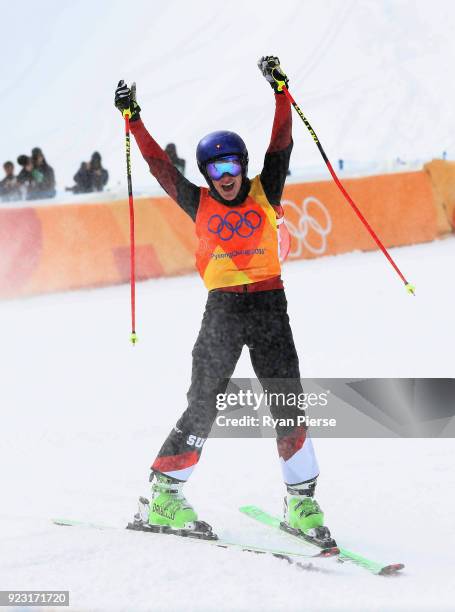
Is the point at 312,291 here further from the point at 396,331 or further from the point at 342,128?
the point at 342,128

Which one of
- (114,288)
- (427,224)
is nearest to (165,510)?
(114,288)

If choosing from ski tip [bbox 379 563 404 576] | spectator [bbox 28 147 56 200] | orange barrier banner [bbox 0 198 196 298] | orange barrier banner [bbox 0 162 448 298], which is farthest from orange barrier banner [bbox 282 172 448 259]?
ski tip [bbox 379 563 404 576]

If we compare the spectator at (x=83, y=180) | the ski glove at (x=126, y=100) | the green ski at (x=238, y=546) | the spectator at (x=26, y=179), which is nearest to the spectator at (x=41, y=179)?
the spectator at (x=26, y=179)

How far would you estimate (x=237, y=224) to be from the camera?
14.0ft

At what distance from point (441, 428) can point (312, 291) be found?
546 cm

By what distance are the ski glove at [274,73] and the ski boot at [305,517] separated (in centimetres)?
185

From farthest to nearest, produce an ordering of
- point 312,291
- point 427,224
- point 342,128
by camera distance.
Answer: point 342,128 → point 427,224 → point 312,291

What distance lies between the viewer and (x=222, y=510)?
4863 mm

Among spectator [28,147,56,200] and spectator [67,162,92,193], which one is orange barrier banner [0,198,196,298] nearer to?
spectator [28,147,56,200]

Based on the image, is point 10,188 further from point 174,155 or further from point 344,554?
point 344,554

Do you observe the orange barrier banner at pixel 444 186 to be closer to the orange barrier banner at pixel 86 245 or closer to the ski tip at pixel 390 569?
the orange barrier banner at pixel 86 245

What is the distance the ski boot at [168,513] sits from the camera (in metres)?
4.42

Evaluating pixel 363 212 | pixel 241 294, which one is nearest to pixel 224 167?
pixel 241 294

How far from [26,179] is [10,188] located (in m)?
0.35
